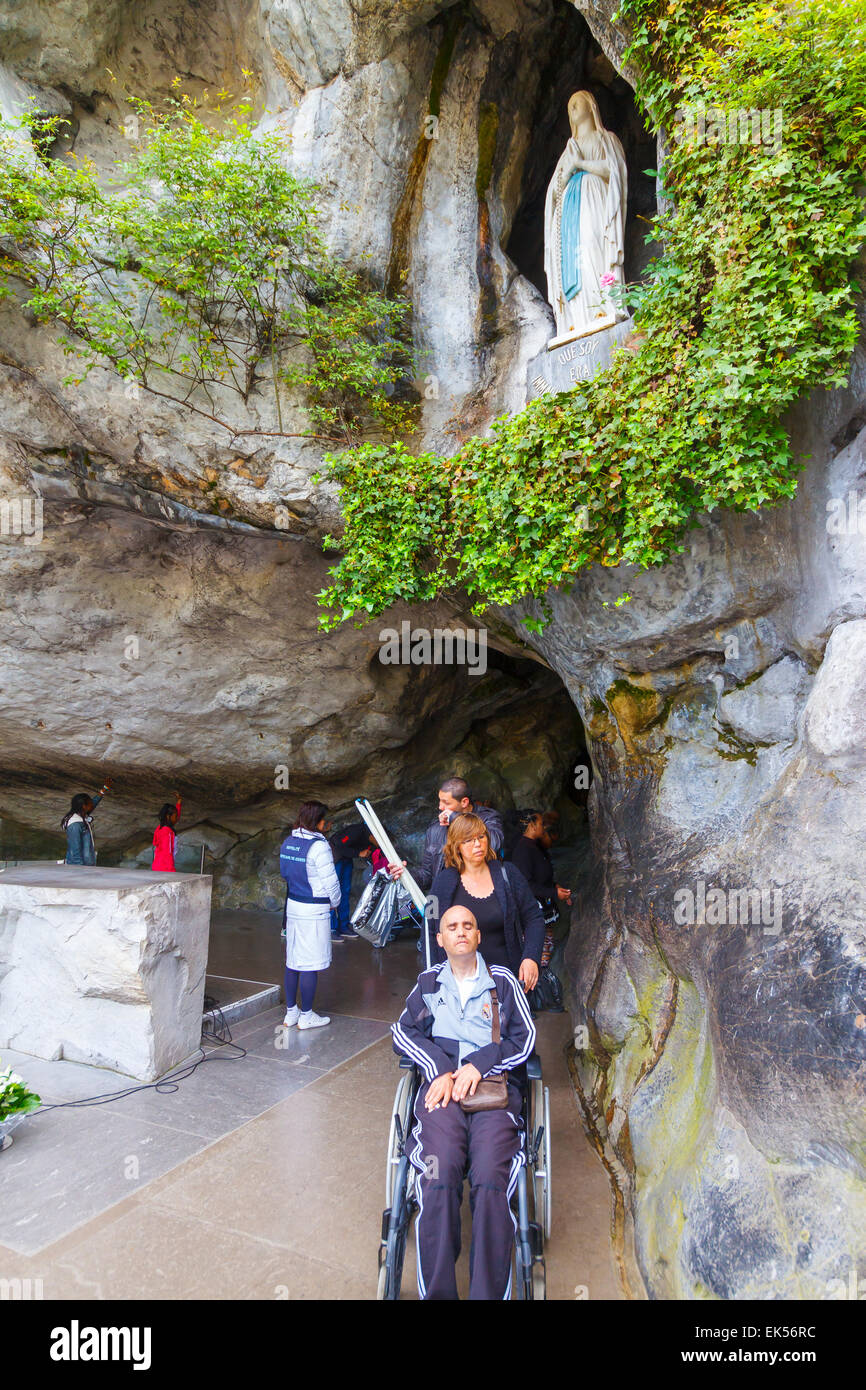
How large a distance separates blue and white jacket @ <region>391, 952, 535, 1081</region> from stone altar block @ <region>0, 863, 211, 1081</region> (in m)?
2.14

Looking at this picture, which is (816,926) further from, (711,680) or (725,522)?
(725,522)

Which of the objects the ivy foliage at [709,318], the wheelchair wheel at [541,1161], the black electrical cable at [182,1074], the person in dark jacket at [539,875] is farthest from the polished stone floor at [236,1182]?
the ivy foliage at [709,318]

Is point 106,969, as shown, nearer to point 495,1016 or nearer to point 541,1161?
point 495,1016

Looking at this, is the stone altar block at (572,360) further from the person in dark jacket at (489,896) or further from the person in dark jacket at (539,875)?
the person in dark jacket at (539,875)

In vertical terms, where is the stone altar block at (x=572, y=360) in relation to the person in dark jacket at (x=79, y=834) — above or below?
above

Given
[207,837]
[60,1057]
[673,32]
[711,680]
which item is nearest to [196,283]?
[673,32]

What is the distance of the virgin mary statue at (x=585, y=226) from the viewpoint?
4977 millimetres

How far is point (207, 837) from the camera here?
10000mm

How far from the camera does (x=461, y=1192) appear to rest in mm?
2506

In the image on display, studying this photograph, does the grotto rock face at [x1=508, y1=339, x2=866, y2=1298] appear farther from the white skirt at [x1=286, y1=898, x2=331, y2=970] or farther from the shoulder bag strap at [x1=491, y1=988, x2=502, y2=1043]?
the white skirt at [x1=286, y1=898, x2=331, y2=970]

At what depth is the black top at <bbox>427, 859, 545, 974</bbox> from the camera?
3.60 metres

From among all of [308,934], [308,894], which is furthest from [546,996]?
[308,894]

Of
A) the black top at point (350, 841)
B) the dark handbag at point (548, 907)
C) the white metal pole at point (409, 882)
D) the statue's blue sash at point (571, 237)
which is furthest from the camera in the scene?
the black top at point (350, 841)

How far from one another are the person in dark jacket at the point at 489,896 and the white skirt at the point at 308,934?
1.64m
